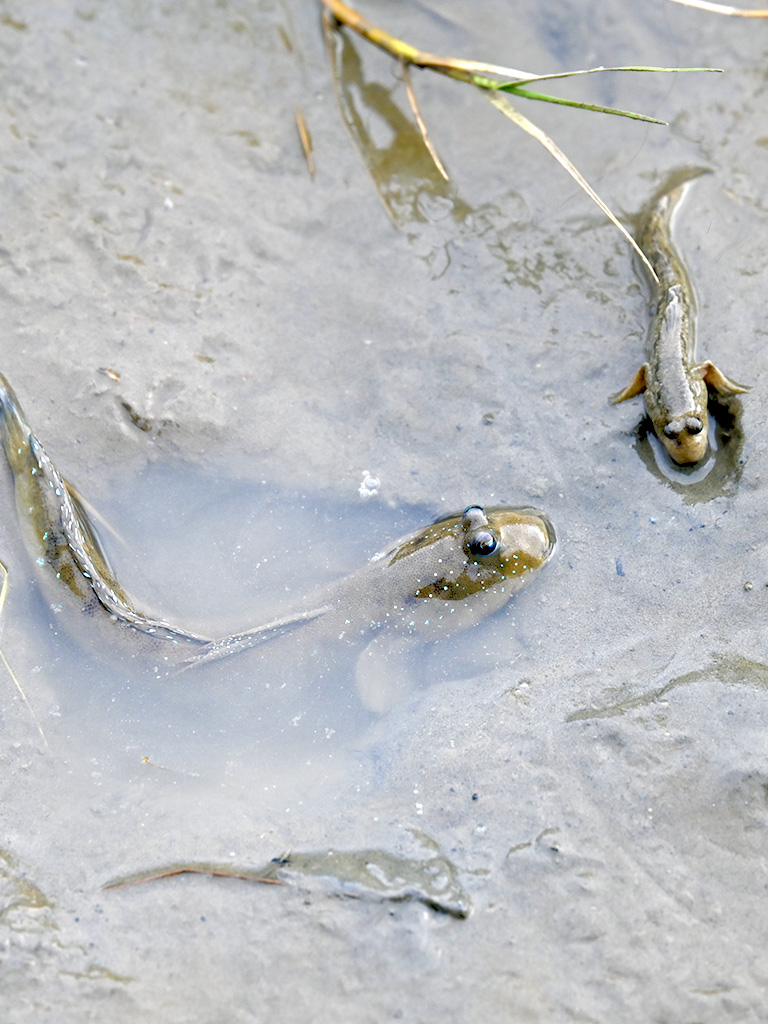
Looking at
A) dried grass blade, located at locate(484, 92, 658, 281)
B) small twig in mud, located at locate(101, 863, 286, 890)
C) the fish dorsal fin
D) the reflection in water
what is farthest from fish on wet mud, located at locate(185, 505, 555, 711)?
dried grass blade, located at locate(484, 92, 658, 281)

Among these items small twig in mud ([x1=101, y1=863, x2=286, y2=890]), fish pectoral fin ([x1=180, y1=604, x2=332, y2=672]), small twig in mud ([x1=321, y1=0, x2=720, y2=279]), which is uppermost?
small twig in mud ([x1=321, y1=0, x2=720, y2=279])

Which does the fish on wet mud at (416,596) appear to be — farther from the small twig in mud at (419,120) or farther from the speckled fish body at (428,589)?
the small twig in mud at (419,120)

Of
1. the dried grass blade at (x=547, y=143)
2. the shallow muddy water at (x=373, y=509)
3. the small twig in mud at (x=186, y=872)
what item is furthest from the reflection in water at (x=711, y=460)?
the small twig in mud at (x=186, y=872)

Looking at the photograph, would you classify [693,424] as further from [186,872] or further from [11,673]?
[11,673]

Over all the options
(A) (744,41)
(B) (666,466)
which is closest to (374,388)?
(B) (666,466)

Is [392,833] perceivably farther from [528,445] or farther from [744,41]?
[744,41]

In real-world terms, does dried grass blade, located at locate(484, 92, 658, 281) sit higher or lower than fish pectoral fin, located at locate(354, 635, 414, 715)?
higher

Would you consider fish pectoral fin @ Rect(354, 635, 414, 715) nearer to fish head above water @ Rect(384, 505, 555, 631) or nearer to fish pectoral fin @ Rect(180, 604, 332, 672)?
fish head above water @ Rect(384, 505, 555, 631)
